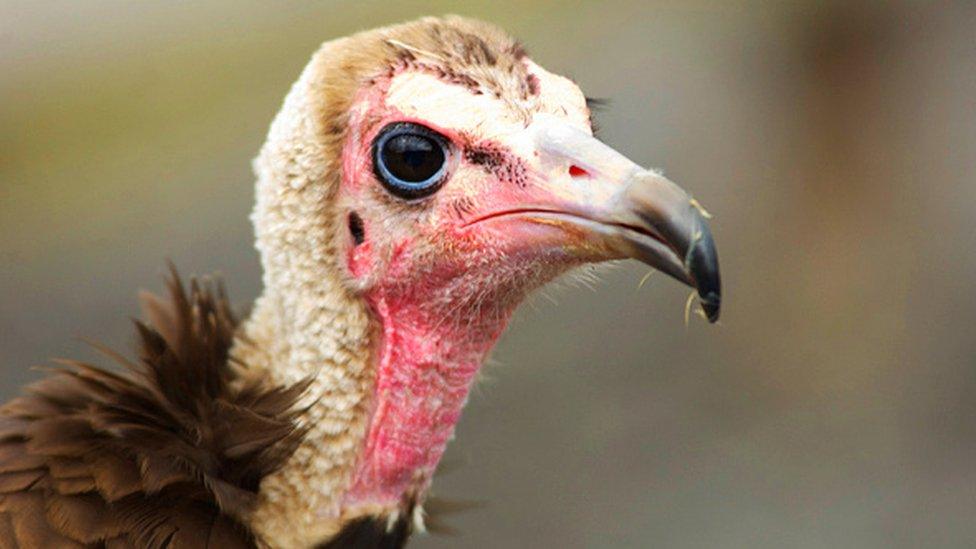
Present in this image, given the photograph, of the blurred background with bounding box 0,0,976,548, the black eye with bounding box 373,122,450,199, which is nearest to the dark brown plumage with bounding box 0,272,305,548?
the black eye with bounding box 373,122,450,199

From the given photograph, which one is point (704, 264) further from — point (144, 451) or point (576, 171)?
point (144, 451)

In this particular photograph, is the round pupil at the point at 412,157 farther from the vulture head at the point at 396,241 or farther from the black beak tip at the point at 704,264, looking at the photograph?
the black beak tip at the point at 704,264

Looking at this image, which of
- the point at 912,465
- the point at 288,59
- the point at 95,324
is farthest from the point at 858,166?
the point at 95,324

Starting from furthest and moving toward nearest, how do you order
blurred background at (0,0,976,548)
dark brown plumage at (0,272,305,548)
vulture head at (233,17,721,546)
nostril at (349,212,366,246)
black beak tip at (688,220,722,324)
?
1. blurred background at (0,0,976,548)
2. nostril at (349,212,366,246)
3. vulture head at (233,17,721,546)
4. dark brown plumage at (0,272,305,548)
5. black beak tip at (688,220,722,324)

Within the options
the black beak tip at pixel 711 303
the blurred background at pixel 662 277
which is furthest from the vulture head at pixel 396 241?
the blurred background at pixel 662 277

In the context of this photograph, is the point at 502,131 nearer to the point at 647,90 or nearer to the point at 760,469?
the point at 760,469

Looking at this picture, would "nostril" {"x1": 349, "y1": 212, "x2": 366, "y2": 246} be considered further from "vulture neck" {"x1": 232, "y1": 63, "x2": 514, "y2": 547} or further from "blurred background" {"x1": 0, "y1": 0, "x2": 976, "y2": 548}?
"blurred background" {"x1": 0, "y1": 0, "x2": 976, "y2": 548}
